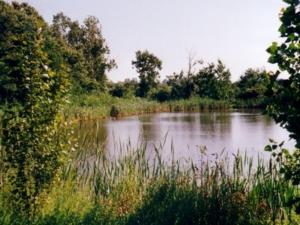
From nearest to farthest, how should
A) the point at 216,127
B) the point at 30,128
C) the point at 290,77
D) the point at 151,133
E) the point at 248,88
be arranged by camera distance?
the point at 290,77, the point at 30,128, the point at 151,133, the point at 216,127, the point at 248,88

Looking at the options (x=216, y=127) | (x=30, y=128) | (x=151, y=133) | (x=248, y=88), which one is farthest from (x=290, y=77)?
(x=248, y=88)

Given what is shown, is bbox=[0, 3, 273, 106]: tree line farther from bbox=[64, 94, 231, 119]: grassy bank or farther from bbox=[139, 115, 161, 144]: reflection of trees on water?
bbox=[139, 115, 161, 144]: reflection of trees on water

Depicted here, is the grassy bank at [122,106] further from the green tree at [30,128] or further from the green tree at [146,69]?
the green tree at [30,128]

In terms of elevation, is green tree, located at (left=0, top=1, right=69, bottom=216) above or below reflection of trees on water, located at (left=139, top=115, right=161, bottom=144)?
above

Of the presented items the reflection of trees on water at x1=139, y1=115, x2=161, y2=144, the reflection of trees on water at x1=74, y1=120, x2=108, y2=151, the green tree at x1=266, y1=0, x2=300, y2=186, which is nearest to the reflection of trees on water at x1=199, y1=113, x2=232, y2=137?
the reflection of trees on water at x1=139, y1=115, x2=161, y2=144

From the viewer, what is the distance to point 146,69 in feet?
199

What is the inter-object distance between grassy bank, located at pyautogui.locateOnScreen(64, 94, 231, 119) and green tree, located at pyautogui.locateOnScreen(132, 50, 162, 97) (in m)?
9.00

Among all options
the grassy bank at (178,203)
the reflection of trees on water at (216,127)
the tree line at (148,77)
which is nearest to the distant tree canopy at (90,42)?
the tree line at (148,77)

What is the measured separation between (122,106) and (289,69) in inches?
1542

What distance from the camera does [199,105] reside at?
50.3m

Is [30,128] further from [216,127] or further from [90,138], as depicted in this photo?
[216,127]

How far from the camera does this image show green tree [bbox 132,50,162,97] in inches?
2363

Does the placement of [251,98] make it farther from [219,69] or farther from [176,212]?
[176,212]

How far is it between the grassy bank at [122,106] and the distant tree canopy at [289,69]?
92.8 ft
